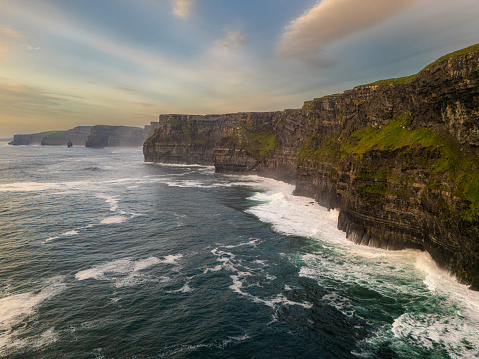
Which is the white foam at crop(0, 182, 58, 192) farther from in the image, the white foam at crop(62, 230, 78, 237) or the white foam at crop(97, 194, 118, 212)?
the white foam at crop(62, 230, 78, 237)

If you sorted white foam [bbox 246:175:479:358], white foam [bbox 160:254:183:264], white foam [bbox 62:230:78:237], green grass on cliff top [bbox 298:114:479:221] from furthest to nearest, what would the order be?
white foam [bbox 62:230:78:237] → white foam [bbox 160:254:183:264] → green grass on cliff top [bbox 298:114:479:221] → white foam [bbox 246:175:479:358]

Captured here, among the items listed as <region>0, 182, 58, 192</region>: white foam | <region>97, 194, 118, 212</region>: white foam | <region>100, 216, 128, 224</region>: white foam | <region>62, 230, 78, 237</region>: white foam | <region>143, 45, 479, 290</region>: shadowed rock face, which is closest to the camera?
<region>143, 45, 479, 290</region>: shadowed rock face

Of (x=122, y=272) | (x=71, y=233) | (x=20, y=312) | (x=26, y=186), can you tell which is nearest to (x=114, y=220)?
(x=71, y=233)

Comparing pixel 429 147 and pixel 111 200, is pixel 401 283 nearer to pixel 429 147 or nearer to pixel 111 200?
pixel 429 147

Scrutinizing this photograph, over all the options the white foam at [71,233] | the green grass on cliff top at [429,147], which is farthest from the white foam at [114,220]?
the green grass on cliff top at [429,147]

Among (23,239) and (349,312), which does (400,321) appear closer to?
(349,312)

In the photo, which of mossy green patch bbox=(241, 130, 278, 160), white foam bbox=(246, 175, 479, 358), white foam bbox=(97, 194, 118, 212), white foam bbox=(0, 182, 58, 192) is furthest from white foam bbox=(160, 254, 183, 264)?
mossy green patch bbox=(241, 130, 278, 160)

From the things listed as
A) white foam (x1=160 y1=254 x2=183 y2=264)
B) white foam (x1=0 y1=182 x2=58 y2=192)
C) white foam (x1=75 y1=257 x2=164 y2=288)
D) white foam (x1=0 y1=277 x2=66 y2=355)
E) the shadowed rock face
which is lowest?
white foam (x1=0 y1=277 x2=66 y2=355)

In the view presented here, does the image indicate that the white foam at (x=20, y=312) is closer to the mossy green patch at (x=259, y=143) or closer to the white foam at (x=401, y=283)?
the white foam at (x=401, y=283)
